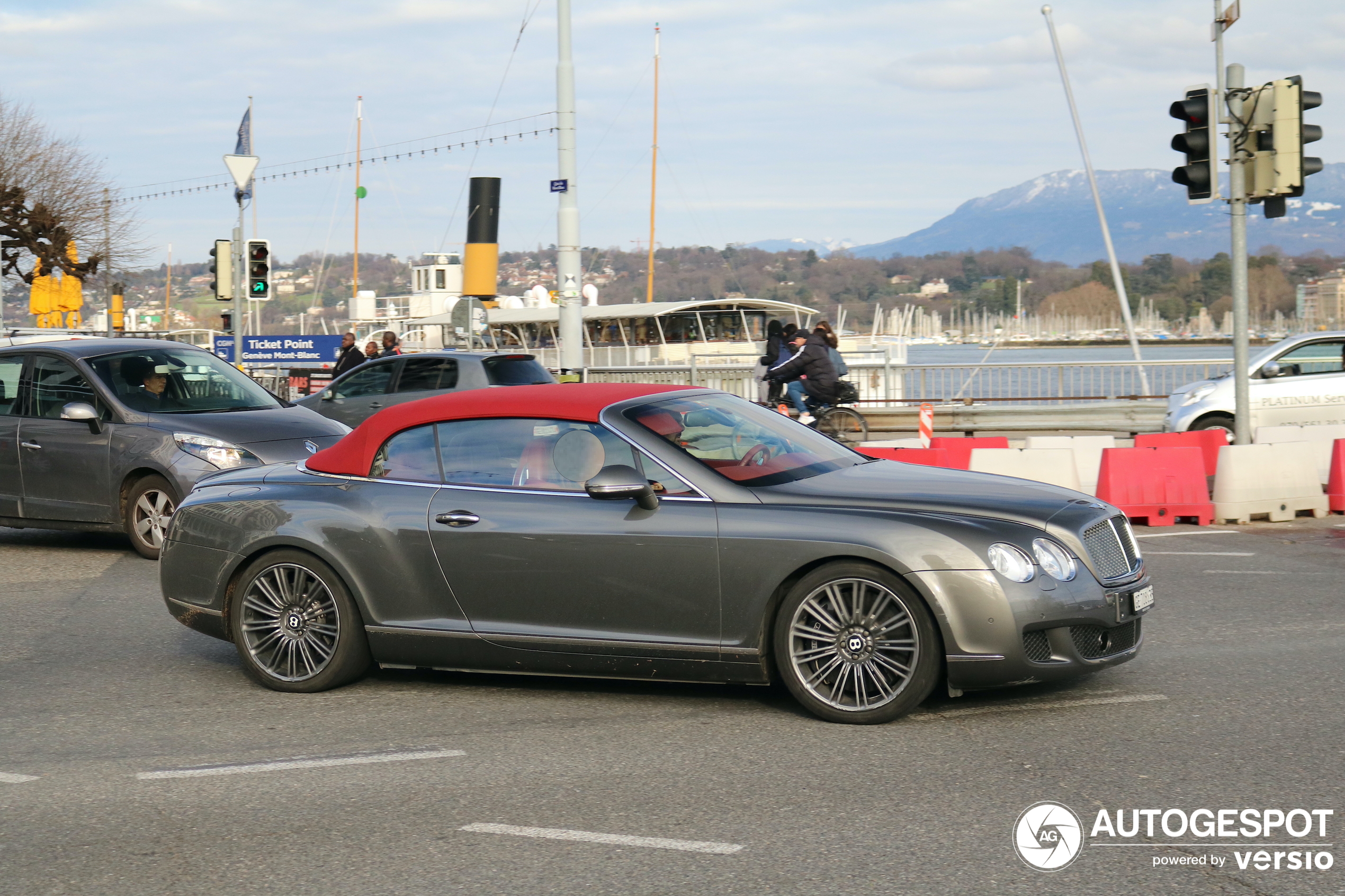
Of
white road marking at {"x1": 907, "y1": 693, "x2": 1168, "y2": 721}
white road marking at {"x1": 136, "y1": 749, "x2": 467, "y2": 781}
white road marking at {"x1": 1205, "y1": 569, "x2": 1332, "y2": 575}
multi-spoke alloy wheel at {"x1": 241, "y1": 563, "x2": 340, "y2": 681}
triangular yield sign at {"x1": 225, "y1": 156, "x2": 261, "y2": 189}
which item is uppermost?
triangular yield sign at {"x1": 225, "y1": 156, "x2": 261, "y2": 189}

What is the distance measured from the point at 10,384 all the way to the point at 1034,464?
904cm

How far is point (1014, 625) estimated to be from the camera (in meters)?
5.30

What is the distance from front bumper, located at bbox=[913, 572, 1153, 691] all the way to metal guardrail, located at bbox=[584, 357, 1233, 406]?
1780 cm

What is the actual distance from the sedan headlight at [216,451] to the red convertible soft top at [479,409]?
4.16 meters

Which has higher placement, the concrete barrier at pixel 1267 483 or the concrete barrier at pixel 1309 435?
the concrete barrier at pixel 1309 435

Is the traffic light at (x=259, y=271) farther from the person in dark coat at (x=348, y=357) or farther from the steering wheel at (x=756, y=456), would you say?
the steering wheel at (x=756, y=456)

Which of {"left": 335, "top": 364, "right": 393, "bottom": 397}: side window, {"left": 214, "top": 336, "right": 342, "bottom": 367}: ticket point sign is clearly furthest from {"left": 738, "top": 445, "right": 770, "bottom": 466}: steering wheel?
{"left": 214, "top": 336, "right": 342, "bottom": 367}: ticket point sign

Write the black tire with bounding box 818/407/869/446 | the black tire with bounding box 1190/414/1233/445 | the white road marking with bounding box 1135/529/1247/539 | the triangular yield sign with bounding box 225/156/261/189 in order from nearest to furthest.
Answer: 1. the white road marking with bounding box 1135/529/1247/539
2. the black tire with bounding box 1190/414/1233/445
3. the black tire with bounding box 818/407/869/446
4. the triangular yield sign with bounding box 225/156/261/189

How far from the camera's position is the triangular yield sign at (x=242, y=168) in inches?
835

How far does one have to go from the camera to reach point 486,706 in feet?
20.2

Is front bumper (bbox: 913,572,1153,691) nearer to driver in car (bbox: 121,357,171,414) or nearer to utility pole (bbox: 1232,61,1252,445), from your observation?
driver in car (bbox: 121,357,171,414)

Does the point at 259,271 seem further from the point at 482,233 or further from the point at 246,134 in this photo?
the point at 482,233

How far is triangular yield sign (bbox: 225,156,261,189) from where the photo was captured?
21.2 metres

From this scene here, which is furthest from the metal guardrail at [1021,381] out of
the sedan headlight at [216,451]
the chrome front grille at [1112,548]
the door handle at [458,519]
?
the chrome front grille at [1112,548]
